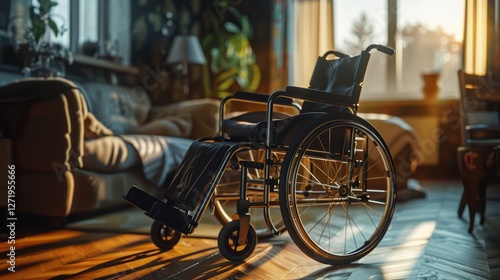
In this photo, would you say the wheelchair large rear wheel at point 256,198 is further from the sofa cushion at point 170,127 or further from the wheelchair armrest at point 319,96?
the sofa cushion at point 170,127

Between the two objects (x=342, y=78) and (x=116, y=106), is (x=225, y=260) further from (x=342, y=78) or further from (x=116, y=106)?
(x=116, y=106)

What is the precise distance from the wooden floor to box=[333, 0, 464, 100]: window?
3.20 metres

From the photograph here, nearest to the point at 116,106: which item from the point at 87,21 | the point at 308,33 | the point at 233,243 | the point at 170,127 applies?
the point at 170,127

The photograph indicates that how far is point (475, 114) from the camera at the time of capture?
2.84 meters

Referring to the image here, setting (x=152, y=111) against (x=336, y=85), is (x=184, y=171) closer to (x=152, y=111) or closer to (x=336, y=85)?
(x=336, y=85)

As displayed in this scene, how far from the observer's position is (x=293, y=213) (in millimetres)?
1737

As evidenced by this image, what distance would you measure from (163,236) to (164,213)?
10.9 inches

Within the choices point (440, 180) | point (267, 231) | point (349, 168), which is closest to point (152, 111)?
point (267, 231)

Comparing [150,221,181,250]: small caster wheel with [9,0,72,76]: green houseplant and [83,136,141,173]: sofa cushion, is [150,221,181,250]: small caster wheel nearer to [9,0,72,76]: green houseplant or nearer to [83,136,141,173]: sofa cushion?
[83,136,141,173]: sofa cushion

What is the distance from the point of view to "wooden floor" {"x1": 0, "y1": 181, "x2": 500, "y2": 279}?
1709 mm

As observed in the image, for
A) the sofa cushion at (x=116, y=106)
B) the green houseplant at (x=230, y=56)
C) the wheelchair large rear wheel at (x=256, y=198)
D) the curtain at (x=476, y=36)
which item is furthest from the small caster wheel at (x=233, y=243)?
the curtain at (x=476, y=36)

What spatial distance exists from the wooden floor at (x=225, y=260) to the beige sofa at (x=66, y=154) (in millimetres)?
184

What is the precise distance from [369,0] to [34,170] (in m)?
4.08

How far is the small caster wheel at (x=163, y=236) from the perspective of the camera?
203 centimetres
